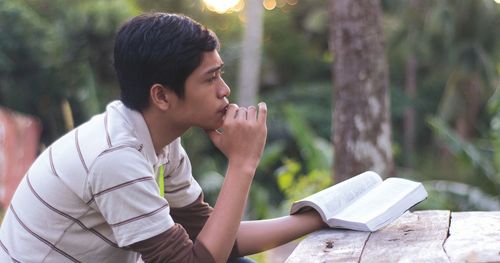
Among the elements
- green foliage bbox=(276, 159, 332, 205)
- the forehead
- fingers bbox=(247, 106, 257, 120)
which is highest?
the forehead

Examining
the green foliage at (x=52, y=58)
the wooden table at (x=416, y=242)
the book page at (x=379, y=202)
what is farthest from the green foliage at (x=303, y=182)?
the green foliage at (x=52, y=58)

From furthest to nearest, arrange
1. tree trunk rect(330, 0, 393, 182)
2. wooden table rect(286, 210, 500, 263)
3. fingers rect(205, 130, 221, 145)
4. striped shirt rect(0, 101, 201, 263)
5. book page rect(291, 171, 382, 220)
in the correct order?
tree trunk rect(330, 0, 393, 182) → book page rect(291, 171, 382, 220) → fingers rect(205, 130, 221, 145) → striped shirt rect(0, 101, 201, 263) → wooden table rect(286, 210, 500, 263)

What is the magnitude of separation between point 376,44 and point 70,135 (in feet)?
12.8

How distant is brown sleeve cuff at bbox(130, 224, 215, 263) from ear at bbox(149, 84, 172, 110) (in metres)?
0.29

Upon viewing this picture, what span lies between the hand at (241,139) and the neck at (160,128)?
0.11 metres

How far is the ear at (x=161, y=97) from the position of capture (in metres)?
2.04

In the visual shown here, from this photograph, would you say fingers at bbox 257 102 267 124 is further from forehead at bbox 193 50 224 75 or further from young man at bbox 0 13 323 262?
forehead at bbox 193 50 224 75

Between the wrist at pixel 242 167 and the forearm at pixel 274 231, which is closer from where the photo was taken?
the wrist at pixel 242 167

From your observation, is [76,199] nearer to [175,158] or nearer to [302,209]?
[175,158]

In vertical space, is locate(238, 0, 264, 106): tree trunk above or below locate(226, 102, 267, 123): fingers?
below

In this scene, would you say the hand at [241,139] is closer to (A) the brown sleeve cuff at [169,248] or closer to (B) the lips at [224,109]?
(B) the lips at [224,109]

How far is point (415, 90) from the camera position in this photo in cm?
2414

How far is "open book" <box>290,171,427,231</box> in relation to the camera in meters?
2.19

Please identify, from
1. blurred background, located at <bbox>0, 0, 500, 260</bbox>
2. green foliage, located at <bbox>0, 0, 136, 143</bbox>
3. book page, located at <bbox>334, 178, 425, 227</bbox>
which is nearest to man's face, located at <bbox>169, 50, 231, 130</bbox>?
book page, located at <bbox>334, 178, 425, 227</bbox>
